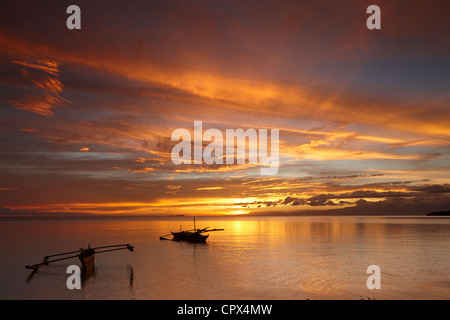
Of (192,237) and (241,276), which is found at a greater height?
(241,276)

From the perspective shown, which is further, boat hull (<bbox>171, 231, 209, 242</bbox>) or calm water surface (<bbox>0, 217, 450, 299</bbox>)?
boat hull (<bbox>171, 231, 209, 242</bbox>)

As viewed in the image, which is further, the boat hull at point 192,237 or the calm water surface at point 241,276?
the boat hull at point 192,237

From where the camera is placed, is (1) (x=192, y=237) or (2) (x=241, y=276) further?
(1) (x=192, y=237)

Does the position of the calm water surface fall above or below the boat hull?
above

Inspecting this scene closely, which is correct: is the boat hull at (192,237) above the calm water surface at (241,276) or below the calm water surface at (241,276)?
below
